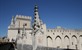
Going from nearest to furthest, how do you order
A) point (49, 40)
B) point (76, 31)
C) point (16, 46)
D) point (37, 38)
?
1. point (37, 38)
2. point (16, 46)
3. point (49, 40)
4. point (76, 31)

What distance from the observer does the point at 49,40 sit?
35.4 m

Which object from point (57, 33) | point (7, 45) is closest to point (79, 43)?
point (57, 33)

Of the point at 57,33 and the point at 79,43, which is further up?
the point at 57,33

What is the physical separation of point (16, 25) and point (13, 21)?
2.88 metres

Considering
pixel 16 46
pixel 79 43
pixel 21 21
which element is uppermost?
pixel 21 21

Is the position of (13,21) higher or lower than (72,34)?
higher

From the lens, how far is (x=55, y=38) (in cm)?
3594

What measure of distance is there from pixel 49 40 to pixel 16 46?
24710 mm

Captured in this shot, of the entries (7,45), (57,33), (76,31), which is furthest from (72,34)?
(7,45)

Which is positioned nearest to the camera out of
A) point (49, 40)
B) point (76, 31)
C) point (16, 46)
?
point (16, 46)

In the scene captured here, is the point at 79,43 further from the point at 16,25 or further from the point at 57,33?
the point at 16,25

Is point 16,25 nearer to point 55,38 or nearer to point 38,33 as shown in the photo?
point 55,38

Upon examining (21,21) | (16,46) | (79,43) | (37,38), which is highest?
(21,21)

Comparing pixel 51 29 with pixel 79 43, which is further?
pixel 79 43
